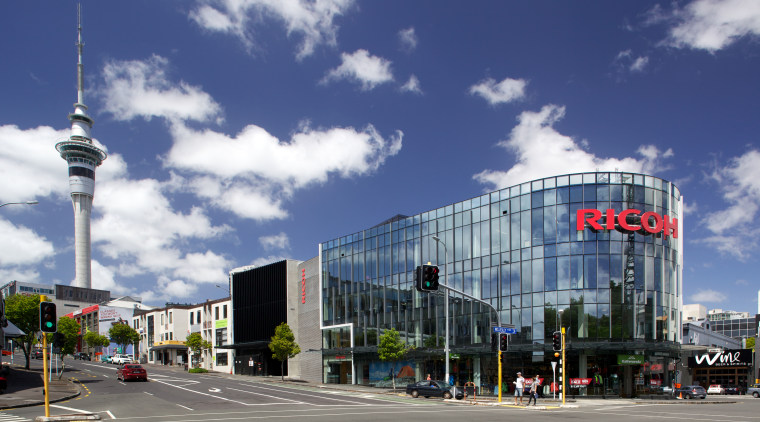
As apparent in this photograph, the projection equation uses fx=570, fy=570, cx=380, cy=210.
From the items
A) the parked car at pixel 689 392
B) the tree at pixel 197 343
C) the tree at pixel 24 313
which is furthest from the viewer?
the tree at pixel 197 343

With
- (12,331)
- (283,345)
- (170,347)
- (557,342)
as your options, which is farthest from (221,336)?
(557,342)

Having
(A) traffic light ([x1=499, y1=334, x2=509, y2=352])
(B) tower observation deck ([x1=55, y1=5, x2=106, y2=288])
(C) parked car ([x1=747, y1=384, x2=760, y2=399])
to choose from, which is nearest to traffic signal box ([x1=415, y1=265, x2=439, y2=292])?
(A) traffic light ([x1=499, y1=334, x2=509, y2=352])

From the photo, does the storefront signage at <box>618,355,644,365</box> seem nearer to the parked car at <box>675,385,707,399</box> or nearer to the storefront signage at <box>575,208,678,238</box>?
the parked car at <box>675,385,707,399</box>

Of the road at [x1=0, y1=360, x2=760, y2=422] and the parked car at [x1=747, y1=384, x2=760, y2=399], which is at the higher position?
the road at [x1=0, y1=360, x2=760, y2=422]

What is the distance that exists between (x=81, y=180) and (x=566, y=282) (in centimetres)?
16999

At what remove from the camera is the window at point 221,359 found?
82475 mm

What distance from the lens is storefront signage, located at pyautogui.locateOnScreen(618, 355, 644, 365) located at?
42250mm

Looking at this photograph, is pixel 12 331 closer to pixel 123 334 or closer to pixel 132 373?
pixel 132 373

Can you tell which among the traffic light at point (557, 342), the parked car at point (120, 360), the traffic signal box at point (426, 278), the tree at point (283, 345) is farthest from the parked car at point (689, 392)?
the parked car at point (120, 360)

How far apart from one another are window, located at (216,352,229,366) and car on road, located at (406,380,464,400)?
48.5m

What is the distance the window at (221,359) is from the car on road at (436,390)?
48496 millimetres

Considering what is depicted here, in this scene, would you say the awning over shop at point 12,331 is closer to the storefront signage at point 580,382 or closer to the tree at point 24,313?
the tree at point 24,313

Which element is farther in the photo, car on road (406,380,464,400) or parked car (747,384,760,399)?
parked car (747,384,760,399)

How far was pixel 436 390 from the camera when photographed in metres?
39.5
